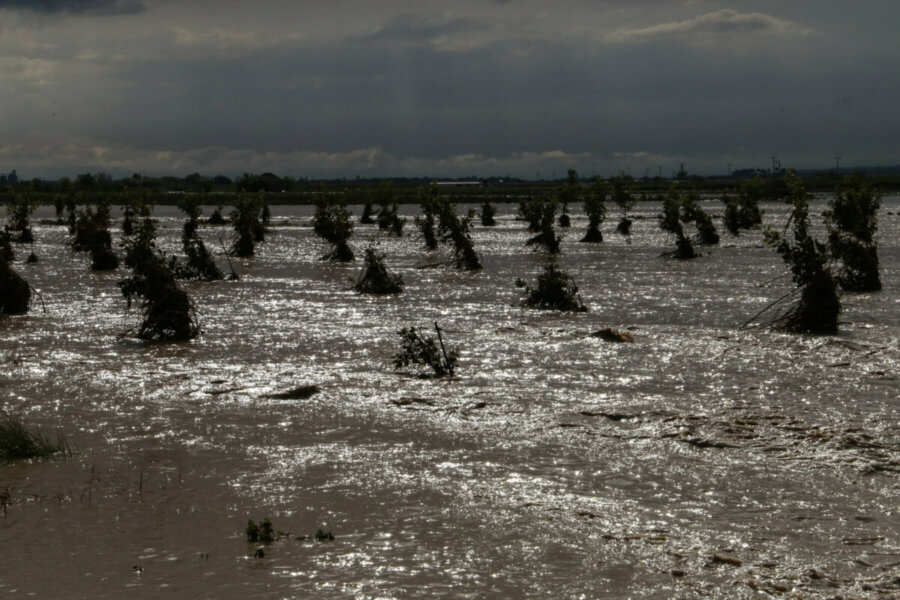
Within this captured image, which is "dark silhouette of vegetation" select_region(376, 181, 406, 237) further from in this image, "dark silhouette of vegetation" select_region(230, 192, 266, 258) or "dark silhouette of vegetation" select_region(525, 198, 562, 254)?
"dark silhouette of vegetation" select_region(525, 198, 562, 254)

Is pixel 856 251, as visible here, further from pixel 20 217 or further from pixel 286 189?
pixel 286 189

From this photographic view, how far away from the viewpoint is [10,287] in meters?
16.1

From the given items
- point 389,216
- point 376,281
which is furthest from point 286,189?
point 376,281

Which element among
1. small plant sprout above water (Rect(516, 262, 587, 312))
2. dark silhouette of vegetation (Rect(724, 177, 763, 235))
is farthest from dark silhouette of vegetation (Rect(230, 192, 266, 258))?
dark silhouette of vegetation (Rect(724, 177, 763, 235))

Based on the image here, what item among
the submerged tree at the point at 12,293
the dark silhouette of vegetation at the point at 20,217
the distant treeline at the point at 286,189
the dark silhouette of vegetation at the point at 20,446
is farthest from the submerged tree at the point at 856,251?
the distant treeline at the point at 286,189

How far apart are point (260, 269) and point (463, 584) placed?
852 inches

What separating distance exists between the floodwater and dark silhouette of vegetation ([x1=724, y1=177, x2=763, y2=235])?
83.4ft

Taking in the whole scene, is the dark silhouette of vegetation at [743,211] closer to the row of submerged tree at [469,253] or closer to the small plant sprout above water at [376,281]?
the row of submerged tree at [469,253]

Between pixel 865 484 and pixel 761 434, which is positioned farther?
pixel 761 434

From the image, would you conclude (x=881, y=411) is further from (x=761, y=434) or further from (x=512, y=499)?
(x=512, y=499)

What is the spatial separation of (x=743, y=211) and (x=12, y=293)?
33798 mm

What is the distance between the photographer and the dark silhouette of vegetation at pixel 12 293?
52.9 feet

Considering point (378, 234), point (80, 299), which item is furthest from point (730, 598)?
point (378, 234)

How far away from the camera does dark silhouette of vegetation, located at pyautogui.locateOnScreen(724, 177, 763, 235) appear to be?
39.4 metres
